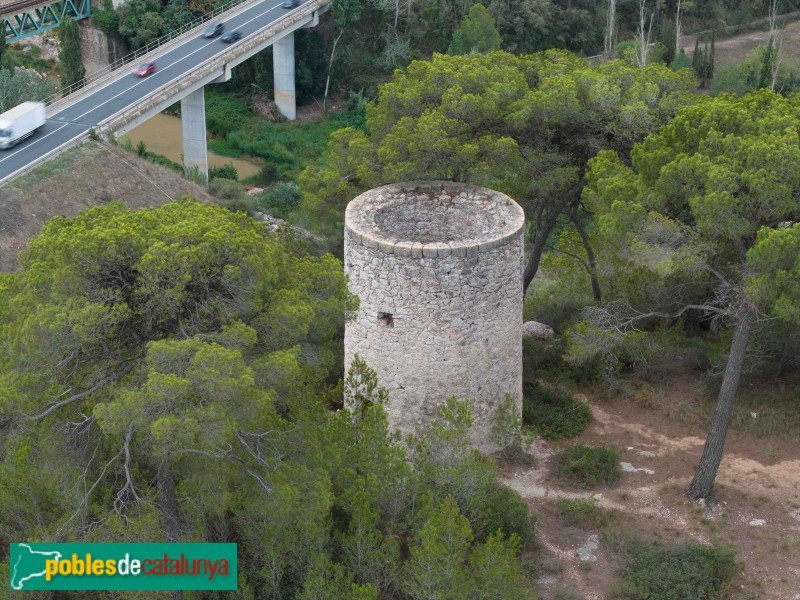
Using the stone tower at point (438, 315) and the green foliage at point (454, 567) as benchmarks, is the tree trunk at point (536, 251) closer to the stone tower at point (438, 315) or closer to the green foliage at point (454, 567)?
the stone tower at point (438, 315)

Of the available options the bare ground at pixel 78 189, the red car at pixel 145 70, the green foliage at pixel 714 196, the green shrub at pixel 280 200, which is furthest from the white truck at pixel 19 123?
the green foliage at pixel 714 196

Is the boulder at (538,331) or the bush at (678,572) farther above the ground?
the bush at (678,572)

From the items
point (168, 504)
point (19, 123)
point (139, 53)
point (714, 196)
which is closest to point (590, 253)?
point (714, 196)

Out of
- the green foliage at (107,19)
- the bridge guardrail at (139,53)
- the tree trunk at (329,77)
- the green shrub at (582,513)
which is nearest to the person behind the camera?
the green shrub at (582,513)

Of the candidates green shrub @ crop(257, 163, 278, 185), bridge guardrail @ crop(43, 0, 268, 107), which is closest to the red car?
bridge guardrail @ crop(43, 0, 268, 107)

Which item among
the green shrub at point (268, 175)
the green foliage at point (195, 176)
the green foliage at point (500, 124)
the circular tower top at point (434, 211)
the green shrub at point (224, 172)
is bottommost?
the green shrub at point (268, 175)

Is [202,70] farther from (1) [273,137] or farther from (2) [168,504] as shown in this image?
(2) [168,504]

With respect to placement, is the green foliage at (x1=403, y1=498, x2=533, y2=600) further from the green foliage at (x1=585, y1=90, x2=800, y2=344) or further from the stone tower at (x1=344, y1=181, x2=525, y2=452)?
the green foliage at (x1=585, y1=90, x2=800, y2=344)
